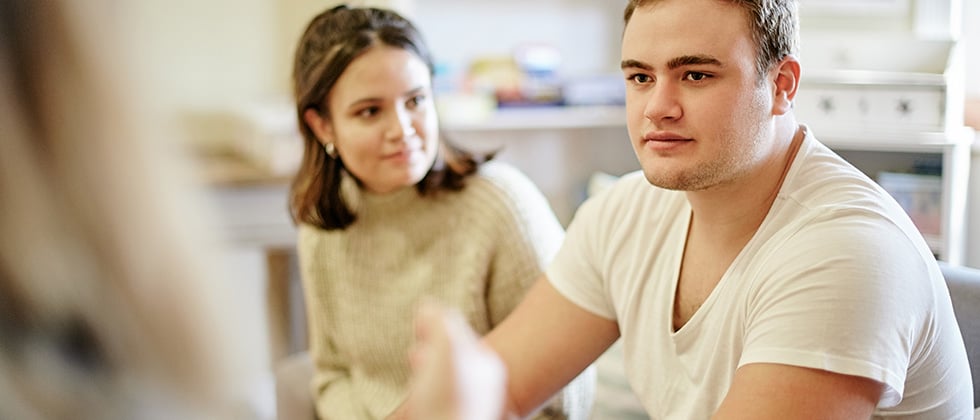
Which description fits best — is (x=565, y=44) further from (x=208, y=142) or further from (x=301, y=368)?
(x=301, y=368)

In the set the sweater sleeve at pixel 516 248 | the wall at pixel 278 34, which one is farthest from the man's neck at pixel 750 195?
the wall at pixel 278 34

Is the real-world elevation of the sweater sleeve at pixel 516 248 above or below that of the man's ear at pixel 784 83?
below

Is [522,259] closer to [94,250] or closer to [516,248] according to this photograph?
[516,248]

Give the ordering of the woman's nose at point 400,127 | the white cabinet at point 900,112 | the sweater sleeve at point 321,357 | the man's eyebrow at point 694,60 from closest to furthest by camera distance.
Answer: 1. the man's eyebrow at point 694,60
2. the woman's nose at point 400,127
3. the sweater sleeve at point 321,357
4. the white cabinet at point 900,112

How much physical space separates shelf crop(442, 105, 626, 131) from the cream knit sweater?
1.10 m

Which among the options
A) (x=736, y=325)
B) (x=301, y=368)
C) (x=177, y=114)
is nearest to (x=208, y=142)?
(x=301, y=368)

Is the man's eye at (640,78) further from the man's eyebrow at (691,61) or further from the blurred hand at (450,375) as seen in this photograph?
the blurred hand at (450,375)

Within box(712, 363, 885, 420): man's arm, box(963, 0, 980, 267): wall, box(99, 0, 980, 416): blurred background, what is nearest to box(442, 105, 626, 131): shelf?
box(99, 0, 980, 416): blurred background

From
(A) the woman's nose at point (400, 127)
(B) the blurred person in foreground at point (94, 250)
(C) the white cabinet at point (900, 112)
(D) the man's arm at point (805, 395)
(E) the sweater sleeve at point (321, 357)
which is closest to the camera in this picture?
(B) the blurred person in foreground at point (94, 250)

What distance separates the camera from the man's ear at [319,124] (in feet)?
4.93

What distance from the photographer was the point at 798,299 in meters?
0.96

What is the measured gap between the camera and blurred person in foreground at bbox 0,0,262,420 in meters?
0.38

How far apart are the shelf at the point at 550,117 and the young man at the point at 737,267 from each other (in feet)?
4.51

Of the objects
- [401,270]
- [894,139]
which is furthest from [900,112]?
[401,270]
